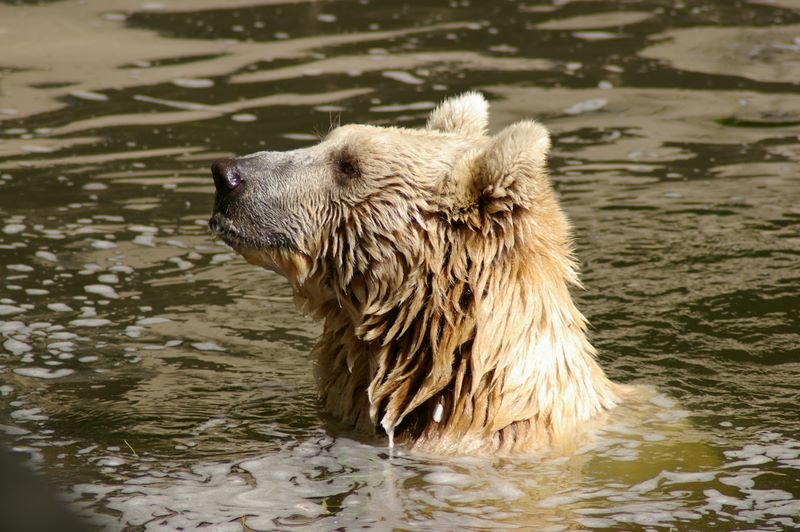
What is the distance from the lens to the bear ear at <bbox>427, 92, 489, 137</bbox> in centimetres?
593

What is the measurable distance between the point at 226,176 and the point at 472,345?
4.69 feet

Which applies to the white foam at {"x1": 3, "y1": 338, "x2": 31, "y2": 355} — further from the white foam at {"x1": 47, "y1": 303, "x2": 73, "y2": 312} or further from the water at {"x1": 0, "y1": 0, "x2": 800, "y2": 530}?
the white foam at {"x1": 47, "y1": 303, "x2": 73, "y2": 312}

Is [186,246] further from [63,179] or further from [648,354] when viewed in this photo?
[648,354]

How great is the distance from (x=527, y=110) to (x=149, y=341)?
17.2 feet

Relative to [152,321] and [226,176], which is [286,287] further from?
[226,176]

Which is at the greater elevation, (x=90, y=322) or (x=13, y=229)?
(x=13, y=229)

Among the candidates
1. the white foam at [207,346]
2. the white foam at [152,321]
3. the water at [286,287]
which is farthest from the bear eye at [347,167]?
the white foam at [152,321]

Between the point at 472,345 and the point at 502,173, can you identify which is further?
the point at 472,345

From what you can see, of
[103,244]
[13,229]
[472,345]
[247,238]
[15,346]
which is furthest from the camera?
[13,229]

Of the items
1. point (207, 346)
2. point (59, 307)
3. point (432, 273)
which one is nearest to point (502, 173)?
point (432, 273)

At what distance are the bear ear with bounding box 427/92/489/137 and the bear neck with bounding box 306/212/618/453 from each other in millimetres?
872

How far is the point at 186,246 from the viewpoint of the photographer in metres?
8.59

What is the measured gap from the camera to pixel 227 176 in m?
5.54

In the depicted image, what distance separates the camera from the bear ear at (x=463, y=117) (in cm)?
593
